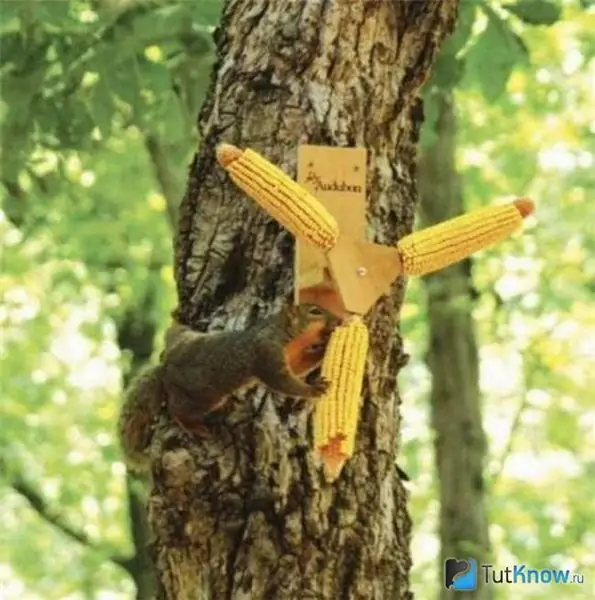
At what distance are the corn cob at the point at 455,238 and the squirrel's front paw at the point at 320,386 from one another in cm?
13

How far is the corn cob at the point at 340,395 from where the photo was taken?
36.4 inches

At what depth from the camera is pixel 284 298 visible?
112 centimetres

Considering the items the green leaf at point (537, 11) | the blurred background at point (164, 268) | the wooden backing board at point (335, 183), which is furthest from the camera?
the blurred background at point (164, 268)

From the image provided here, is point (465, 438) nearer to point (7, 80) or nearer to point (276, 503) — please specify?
A: point (7, 80)

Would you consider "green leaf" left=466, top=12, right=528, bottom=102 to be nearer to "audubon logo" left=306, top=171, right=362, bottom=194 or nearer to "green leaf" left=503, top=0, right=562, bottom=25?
"green leaf" left=503, top=0, right=562, bottom=25

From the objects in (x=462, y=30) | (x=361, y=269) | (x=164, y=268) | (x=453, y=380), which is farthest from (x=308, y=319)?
(x=164, y=268)

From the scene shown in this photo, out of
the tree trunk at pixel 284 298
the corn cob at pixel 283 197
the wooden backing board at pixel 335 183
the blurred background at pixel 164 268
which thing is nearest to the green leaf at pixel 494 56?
the blurred background at pixel 164 268

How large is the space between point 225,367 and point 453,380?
1.94 m

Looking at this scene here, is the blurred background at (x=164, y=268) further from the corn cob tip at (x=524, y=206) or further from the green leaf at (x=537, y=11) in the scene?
the corn cob tip at (x=524, y=206)

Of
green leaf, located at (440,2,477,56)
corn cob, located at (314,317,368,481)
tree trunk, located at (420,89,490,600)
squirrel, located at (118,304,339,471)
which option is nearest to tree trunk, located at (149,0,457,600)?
squirrel, located at (118,304,339,471)

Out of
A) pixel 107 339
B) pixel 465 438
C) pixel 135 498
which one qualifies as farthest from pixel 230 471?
pixel 107 339

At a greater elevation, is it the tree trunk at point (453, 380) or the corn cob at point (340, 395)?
the tree trunk at point (453, 380)

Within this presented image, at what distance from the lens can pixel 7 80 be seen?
6.56 ft

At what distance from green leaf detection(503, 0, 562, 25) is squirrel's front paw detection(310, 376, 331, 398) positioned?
39.0 inches
